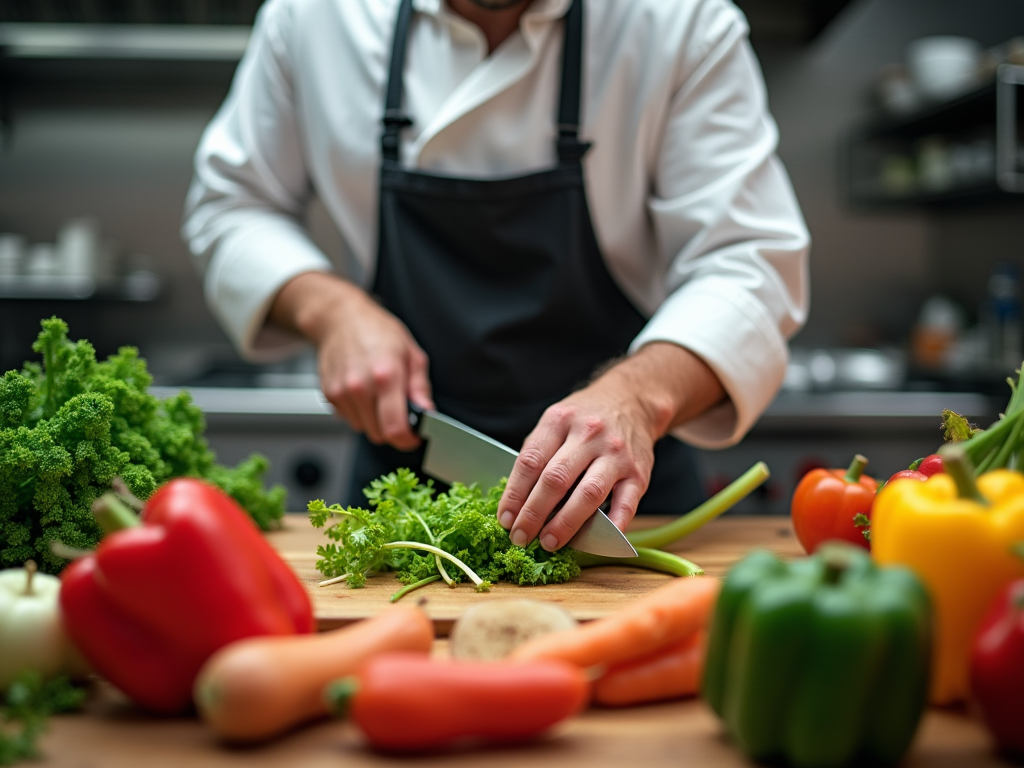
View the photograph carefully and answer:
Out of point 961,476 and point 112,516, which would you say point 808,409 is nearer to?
point 961,476

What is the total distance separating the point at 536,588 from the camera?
41.2 inches

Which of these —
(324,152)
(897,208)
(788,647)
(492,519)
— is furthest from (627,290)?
(897,208)

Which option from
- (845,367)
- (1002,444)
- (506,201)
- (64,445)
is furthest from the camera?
(845,367)

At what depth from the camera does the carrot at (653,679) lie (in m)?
0.75

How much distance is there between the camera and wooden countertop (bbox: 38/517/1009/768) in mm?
656

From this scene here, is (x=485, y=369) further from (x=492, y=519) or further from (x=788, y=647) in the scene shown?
(x=788, y=647)

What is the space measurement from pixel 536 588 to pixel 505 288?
0.69 m

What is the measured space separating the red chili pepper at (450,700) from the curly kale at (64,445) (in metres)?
0.48

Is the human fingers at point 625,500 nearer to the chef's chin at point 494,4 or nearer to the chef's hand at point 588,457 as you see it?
the chef's hand at point 588,457

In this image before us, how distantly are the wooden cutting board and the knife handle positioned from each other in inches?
8.0

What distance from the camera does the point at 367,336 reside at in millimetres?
1367

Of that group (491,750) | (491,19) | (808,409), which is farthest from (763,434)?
(491,750)

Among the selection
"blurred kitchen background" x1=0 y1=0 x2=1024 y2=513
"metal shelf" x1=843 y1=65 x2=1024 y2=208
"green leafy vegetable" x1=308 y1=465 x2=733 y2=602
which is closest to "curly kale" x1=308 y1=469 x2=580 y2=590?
"green leafy vegetable" x1=308 y1=465 x2=733 y2=602

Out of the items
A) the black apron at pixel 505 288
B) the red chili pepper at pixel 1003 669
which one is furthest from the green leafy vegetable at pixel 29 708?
the black apron at pixel 505 288
